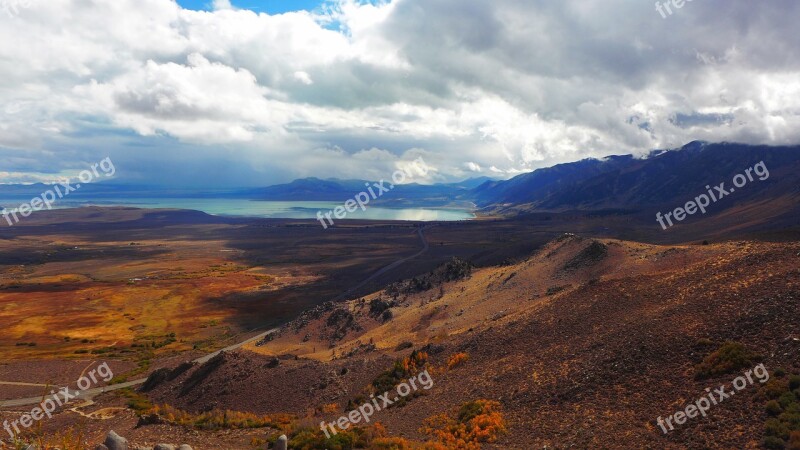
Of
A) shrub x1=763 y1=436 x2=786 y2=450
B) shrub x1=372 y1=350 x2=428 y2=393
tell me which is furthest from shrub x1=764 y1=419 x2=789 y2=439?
shrub x1=372 y1=350 x2=428 y2=393

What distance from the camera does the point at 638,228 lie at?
183125 millimetres

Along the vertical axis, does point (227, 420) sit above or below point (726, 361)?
below

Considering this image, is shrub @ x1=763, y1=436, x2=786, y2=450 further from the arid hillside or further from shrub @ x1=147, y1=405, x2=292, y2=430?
shrub @ x1=147, y1=405, x2=292, y2=430

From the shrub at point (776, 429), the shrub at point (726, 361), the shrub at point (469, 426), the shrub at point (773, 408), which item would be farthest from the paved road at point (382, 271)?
the shrub at point (776, 429)

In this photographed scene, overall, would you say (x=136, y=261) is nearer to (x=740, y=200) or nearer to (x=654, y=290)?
(x=654, y=290)

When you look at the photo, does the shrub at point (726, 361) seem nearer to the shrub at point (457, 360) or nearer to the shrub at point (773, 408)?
the shrub at point (773, 408)

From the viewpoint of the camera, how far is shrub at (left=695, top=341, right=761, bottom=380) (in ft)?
64.9

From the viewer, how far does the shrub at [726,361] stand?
64.9 ft

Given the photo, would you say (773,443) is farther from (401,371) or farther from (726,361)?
(401,371)

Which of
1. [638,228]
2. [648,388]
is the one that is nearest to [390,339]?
[648,388]

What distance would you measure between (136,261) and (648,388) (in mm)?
161356

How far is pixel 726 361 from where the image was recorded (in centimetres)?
2006

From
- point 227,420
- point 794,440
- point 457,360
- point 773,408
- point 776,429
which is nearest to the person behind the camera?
point 794,440

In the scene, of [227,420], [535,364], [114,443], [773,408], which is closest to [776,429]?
[773,408]
